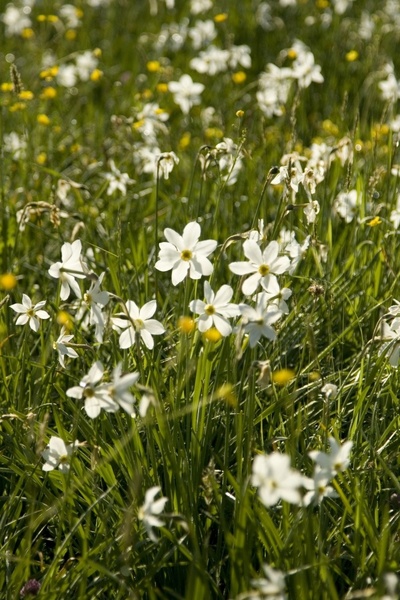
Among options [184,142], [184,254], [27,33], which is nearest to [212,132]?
[184,142]

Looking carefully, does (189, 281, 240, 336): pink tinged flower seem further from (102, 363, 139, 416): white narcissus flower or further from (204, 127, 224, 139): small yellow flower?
(204, 127, 224, 139): small yellow flower

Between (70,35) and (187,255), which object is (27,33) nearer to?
(70,35)

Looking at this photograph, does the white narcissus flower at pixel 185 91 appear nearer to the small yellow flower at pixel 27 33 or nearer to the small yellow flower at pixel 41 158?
the small yellow flower at pixel 41 158

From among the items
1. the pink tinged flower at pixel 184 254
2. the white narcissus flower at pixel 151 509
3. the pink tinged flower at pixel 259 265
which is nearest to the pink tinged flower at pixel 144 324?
the pink tinged flower at pixel 184 254

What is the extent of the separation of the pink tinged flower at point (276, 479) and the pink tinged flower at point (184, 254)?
0.88 meters

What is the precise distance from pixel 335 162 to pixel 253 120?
1.26 meters

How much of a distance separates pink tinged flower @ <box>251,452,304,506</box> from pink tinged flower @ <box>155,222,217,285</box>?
885 millimetres

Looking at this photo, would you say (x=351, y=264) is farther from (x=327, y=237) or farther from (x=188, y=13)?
(x=188, y=13)

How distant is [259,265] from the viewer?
231 centimetres

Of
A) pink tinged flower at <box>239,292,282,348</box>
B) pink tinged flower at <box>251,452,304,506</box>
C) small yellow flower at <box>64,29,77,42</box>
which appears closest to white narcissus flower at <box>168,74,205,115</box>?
small yellow flower at <box>64,29,77,42</box>

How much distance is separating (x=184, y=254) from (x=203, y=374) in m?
0.39

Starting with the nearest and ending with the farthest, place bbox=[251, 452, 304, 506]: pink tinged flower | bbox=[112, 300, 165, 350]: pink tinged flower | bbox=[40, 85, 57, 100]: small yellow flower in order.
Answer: bbox=[251, 452, 304, 506]: pink tinged flower
bbox=[112, 300, 165, 350]: pink tinged flower
bbox=[40, 85, 57, 100]: small yellow flower

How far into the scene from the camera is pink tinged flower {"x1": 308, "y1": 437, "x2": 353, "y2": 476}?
1.82 metres

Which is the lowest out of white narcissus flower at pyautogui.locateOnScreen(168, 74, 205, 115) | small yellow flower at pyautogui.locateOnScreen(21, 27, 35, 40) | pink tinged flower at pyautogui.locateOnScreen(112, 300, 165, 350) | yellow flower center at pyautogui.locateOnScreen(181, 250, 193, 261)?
pink tinged flower at pyautogui.locateOnScreen(112, 300, 165, 350)
